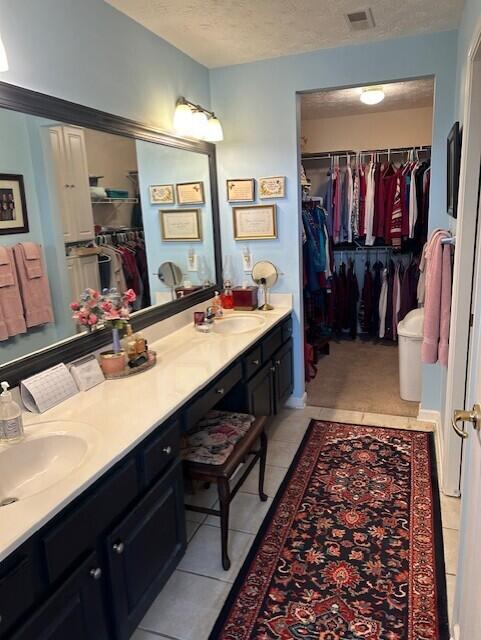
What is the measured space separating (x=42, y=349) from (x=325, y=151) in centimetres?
432

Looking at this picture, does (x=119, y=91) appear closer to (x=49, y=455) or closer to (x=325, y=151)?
(x=49, y=455)

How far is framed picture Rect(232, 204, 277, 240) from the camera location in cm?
329

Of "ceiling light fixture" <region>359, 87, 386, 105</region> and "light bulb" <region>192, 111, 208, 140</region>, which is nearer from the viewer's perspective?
"light bulb" <region>192, 111, 208, 140</region>

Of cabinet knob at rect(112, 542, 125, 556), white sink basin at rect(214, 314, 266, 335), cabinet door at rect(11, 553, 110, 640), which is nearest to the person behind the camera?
cabinet door at rect(11, 553, 110, 640)

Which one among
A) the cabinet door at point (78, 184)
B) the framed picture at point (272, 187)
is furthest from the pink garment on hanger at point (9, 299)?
the framed picture at point (272, 187)

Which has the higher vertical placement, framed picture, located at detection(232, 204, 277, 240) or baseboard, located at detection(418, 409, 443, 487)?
framed picture, located at detection(232, 204, 277, 240)

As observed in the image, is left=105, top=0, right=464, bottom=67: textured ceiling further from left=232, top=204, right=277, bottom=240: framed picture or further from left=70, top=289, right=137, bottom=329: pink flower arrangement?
left=70, top=289, right=137, bottom=329: pink flower arrangement

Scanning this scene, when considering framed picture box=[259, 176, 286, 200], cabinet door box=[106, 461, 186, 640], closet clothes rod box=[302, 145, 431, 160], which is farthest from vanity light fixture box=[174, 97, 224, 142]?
closet clothes rod box=[302, 145, 431, 160]

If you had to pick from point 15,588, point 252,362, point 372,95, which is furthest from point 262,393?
point 372,95

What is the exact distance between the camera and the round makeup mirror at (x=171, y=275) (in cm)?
277

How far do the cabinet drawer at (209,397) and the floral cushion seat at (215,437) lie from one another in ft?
0.27

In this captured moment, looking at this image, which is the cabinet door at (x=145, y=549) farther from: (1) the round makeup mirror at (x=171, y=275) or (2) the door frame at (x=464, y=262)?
(2) the door frame at (x=464, y=262)

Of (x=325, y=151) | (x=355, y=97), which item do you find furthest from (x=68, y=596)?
(x=325, y=151)

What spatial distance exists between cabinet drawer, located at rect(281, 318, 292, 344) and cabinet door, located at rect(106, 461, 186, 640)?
1.57 m
